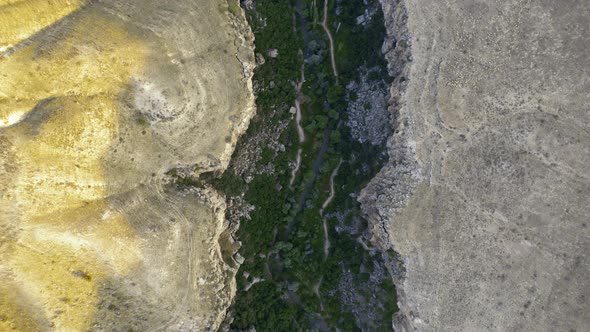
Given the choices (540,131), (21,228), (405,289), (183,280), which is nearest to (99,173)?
(21,228)

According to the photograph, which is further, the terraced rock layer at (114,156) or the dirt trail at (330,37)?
the dirt trail at (330,37)

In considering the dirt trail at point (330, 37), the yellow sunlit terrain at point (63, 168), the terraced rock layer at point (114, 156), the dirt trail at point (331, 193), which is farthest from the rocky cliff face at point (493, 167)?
the yellow sunlit terrain at point (63, 168)

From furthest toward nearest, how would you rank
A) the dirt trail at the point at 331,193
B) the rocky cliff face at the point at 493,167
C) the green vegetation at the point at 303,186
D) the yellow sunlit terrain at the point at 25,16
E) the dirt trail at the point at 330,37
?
the dirt trail at the point at 330,37 → the dirt trail at the point at 331,193 → the green vegetation at the point at 303,186 → the rocky cliff face at the point at 493,167 → the yellow sunlit terrain at the point at 25,16

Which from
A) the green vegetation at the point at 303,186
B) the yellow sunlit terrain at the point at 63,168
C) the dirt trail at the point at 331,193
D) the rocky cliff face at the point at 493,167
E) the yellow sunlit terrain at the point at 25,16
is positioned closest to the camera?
the yellow sunlit terrain at the point at 25,16

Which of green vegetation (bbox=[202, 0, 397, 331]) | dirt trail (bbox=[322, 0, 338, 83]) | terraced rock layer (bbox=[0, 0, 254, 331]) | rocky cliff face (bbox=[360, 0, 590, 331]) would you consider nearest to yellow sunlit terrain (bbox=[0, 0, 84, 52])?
terraced rock layer (bbox=[0, 0, 254, 331])

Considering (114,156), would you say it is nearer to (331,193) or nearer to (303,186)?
(303,186)

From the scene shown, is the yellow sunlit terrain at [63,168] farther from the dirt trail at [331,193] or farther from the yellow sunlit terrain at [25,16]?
the dirt trail at [331,193]

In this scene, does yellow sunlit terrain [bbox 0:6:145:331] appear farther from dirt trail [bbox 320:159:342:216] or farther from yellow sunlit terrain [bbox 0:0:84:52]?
dirt trail [bbox 320:159:342:216]

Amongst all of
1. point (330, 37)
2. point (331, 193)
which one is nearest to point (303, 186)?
point (331, 193)
